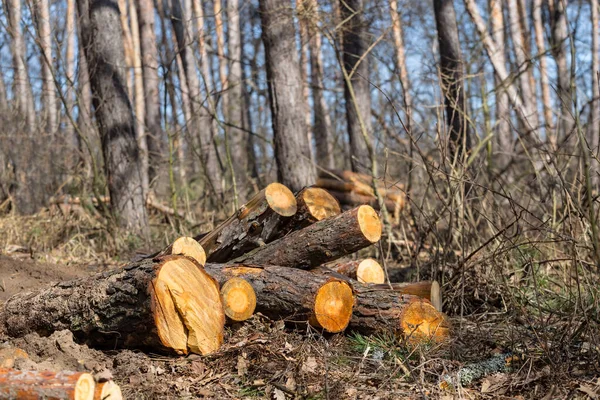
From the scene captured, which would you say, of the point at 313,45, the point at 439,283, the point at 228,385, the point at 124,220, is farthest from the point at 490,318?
the point at 313,45

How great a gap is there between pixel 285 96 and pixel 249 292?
415 cm

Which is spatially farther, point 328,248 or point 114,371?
point 328,248

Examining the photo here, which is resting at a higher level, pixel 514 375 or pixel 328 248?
pixel 328 248

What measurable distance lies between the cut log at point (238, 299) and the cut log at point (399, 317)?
0.69 meters

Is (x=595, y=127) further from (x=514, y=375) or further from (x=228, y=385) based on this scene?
(x=228, y=385)

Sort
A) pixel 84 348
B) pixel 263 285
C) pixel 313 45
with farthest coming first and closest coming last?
pixel 313 45
pixel 263 285
pixel 84 348

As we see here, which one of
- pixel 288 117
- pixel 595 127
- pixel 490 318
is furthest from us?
pixel 595 127

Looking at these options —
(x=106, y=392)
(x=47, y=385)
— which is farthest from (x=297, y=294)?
(x=47, y=385)

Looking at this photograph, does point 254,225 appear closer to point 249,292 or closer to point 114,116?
point 249,292

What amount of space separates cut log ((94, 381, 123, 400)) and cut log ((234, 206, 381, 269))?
75.0 inches

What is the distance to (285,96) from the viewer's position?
8195mm

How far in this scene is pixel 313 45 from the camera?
18906mm

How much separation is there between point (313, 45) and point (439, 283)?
14471mm

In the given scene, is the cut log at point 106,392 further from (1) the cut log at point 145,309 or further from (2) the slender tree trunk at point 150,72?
(2) the slender tree trunk at point 150,72
